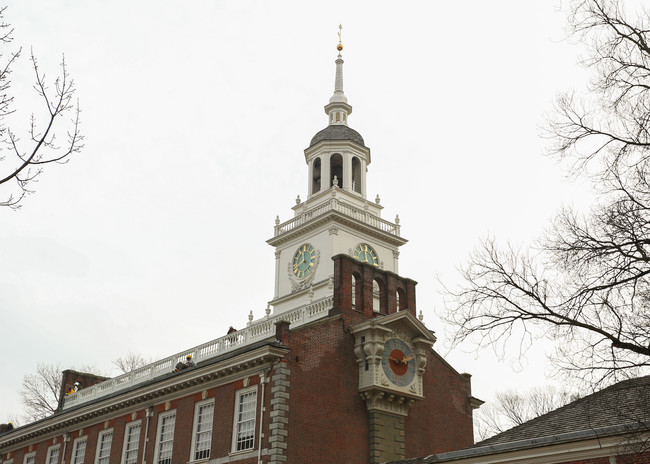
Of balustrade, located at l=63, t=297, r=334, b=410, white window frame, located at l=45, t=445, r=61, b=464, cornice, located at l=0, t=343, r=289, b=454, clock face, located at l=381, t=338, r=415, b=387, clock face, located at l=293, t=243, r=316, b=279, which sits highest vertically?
clock face, located at l=293, t=243, r=316, b=279

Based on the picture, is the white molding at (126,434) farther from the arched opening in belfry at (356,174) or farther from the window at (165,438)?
the arched opening in belfry at (356,174)

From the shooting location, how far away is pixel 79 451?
122 feet

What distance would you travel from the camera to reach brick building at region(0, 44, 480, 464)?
2725cm

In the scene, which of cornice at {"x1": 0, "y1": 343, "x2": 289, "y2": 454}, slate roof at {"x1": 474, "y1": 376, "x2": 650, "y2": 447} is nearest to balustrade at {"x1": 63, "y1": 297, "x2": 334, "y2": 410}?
cornice at {"x1": 0, "y1": 343, "x2": 289, "y2": 454}

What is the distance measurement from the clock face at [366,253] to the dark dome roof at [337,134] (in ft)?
29.1

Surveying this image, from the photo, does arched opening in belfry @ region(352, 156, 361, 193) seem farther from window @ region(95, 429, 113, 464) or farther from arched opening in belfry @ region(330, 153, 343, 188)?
window @ region(95, 429, 113, 464)

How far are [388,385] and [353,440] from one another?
107 inches

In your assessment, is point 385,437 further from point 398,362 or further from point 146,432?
point 146,432

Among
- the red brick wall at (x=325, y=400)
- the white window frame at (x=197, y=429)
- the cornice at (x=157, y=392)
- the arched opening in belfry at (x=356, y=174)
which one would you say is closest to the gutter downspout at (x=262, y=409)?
the cornice at (x=157, y=392)

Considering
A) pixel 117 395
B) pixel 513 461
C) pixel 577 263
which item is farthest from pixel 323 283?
pixel 577 263

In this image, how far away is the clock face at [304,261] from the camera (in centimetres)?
4594

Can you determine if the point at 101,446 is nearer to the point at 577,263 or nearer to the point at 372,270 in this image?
the point at 372,270

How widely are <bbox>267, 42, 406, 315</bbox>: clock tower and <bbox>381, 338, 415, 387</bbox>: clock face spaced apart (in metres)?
11.5

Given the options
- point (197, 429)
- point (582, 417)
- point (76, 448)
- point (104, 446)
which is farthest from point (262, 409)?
point (76, 448)
